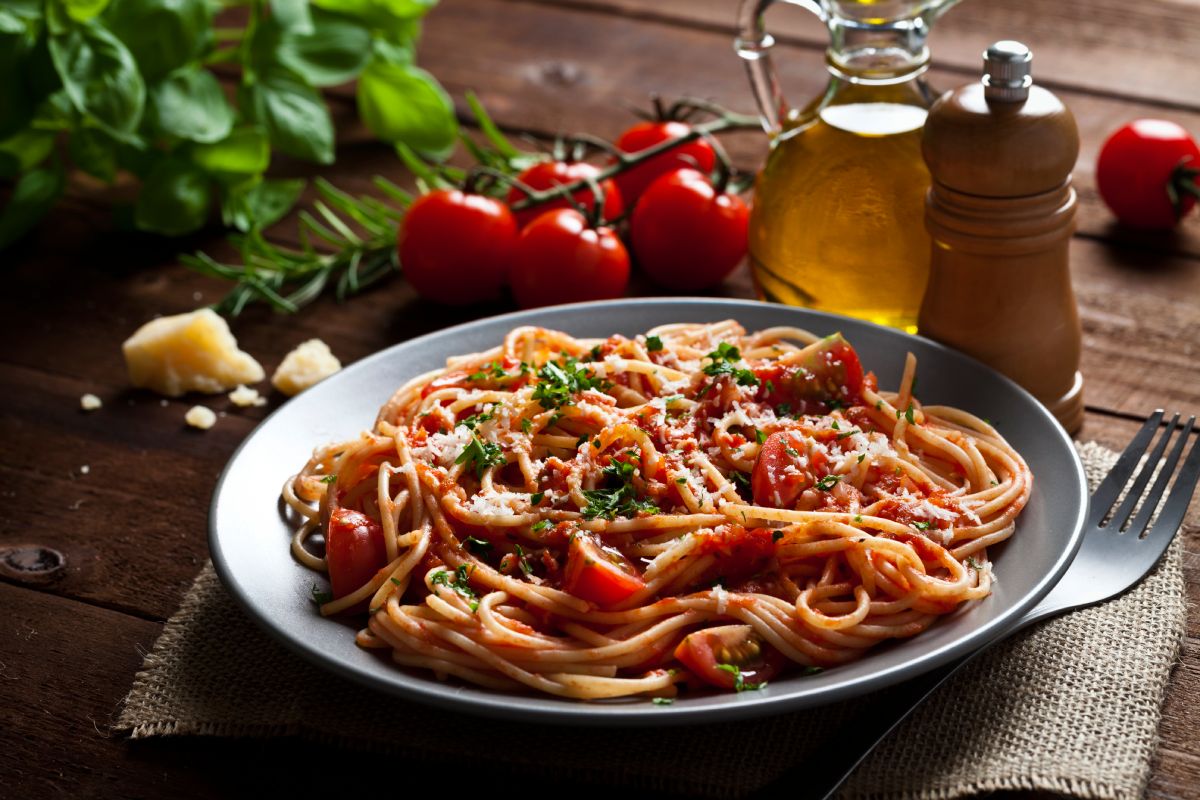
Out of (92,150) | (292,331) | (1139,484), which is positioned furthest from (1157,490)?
(92,150)

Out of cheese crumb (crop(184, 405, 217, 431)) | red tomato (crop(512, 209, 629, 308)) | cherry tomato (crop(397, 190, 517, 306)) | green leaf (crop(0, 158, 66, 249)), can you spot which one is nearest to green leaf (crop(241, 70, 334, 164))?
cherry tomato (crop(397, 190, 517, 306))

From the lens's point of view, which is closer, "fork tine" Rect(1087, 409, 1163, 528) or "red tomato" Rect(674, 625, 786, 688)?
"red tomato" Rect(674, 625, 786, 688)

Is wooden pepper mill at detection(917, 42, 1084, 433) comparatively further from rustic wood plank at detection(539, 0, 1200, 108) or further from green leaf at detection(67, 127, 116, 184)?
green leaf at detection(67, 127, 116, 184)

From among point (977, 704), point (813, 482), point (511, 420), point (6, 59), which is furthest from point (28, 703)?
point (6, 59)

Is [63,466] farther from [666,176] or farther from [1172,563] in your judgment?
[1172,563]

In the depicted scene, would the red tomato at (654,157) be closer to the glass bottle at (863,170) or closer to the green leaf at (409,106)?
the green leaf at (409,106)
